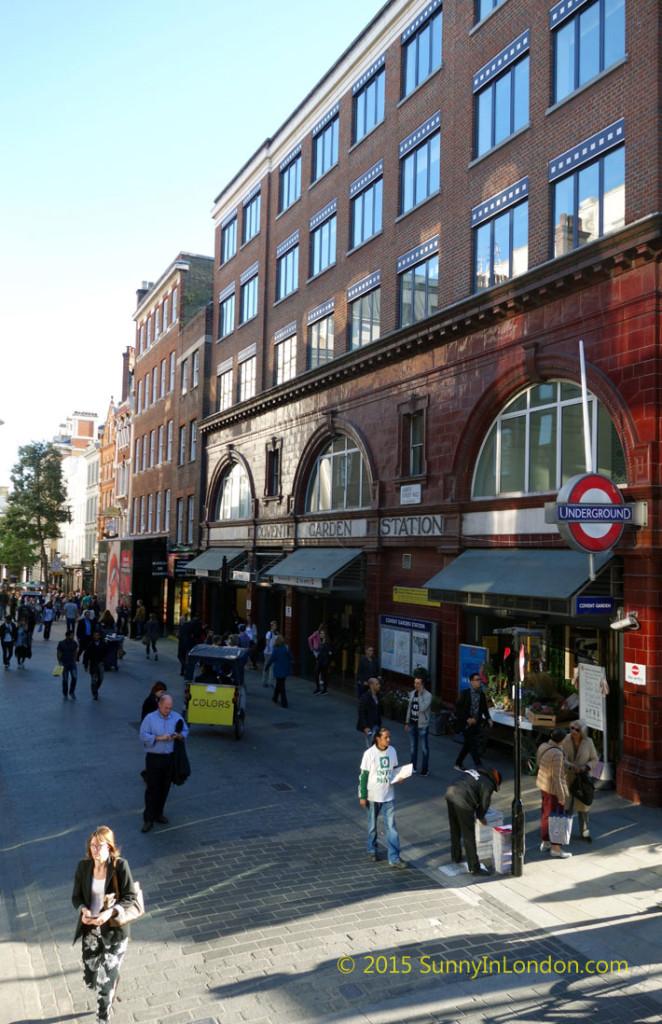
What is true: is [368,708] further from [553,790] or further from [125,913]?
[125,913]

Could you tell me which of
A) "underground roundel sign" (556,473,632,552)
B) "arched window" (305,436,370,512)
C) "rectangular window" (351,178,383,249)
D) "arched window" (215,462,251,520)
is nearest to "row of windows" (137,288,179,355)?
"arched window" (215,462,251,520)

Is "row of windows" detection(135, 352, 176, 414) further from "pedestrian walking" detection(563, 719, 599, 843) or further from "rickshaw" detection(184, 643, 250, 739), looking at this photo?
"pedestrian walking" detection(563, 719, 599, 843)

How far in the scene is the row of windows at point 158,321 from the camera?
147ft

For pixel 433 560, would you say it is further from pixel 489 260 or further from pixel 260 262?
pixel 260 262

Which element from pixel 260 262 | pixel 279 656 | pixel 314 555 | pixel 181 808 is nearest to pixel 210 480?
pixel 260 262

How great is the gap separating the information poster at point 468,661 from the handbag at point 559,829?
21.5 feet

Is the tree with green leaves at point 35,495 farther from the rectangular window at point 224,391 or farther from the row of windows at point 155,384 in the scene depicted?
the rectangular window at point 224,391

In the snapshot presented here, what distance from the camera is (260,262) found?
32875 millimetres

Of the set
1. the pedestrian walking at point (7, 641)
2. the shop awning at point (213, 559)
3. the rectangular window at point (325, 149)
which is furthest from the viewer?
the shop awning at point (213, 559)

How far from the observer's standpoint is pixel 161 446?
4528 cm

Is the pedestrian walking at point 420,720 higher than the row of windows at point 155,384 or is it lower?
lower

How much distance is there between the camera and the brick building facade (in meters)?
13.6

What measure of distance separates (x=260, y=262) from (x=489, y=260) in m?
16.9

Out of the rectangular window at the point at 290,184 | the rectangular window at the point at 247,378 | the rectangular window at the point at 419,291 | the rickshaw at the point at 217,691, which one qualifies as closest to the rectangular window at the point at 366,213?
the rectangular window at the point at 419,291
